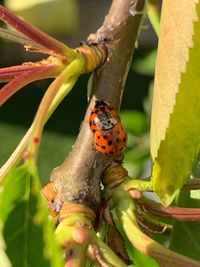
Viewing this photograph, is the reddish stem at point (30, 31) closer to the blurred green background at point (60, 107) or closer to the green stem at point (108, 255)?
the green stem at point (108, 255)

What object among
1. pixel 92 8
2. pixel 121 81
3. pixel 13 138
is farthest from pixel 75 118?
pixel 121 81

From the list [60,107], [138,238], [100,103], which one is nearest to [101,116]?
[100,103]

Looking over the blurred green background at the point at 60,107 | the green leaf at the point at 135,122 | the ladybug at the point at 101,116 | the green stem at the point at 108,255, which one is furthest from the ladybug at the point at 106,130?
the blurred green background at the point at 60,107

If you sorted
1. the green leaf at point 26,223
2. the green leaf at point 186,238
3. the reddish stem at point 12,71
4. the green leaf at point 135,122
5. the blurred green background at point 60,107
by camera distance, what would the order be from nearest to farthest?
the green leaf at point 26,223 → the reddish stem at point 12,71 → the green leaf at point 186,238 → the green leaf at point 135,122 → the blurred green background at point 60,107

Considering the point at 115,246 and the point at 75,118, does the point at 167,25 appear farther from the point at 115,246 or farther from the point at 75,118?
the point at 75,118

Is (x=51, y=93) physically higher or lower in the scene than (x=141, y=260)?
higher

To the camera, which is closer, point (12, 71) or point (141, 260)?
Result: point (12, 71)

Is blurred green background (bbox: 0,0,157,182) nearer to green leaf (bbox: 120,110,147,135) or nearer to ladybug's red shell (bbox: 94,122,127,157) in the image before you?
green leaf (bbox: 120,110,147,135)

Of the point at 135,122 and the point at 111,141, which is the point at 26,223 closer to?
the point at 111,141
